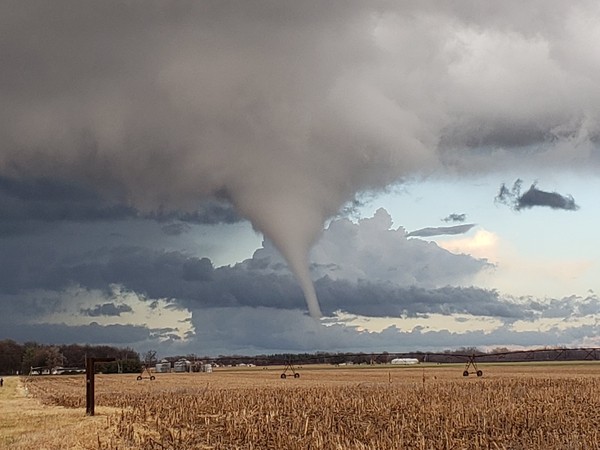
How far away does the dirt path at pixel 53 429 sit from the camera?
24.2 metres

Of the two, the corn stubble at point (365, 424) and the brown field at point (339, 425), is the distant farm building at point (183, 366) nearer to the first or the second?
the corn stubble at point (365, 424)

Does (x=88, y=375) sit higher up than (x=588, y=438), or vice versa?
(x=88, y=375)

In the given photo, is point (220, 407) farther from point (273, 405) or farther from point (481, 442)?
point (481, 442)

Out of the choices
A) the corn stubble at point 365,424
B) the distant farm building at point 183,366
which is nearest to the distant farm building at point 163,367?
the distant farm building at point 183,366

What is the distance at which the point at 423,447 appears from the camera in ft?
73.2

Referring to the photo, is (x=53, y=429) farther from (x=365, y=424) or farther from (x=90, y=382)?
(x=365, y=424)

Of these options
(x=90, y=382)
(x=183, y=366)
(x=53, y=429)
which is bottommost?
(x=53, y=429)

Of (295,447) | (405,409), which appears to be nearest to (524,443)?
(295,447)

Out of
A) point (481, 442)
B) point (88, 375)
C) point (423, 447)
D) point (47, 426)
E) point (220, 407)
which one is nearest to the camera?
point (423, 447)

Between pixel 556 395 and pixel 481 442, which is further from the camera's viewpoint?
pixel 556 395

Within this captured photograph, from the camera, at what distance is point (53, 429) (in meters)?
28.2

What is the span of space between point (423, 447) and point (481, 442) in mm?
3065

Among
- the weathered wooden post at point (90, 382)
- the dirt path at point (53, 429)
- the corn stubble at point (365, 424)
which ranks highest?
the weathered wooden post at point (90, 382)

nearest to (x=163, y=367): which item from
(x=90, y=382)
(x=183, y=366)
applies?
(x=183, y=366)
